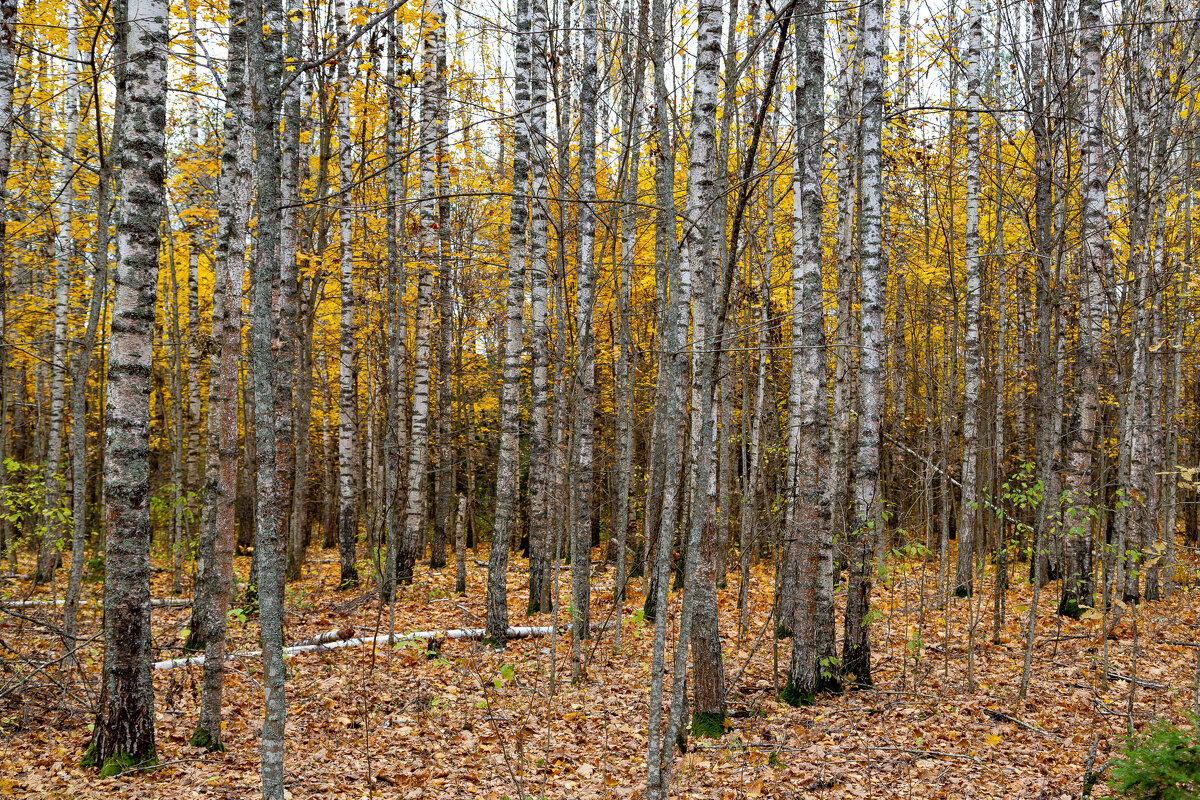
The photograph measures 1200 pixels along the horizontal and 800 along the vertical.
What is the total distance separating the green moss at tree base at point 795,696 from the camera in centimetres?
663

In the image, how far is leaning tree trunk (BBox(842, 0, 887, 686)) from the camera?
6.51 m

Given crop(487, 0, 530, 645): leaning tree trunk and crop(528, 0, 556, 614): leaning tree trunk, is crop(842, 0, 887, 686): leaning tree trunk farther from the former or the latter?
crop(487, 0, 530, 645): leaning tree trunk

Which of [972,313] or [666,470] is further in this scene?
[972,313]

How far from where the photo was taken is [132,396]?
4746 mm

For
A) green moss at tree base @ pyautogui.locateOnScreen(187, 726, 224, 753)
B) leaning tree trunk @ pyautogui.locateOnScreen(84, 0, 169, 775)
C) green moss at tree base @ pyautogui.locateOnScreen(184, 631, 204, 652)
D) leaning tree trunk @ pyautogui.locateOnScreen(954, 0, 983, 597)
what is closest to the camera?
leaning tree trunk @ pyautogui.locateOnScreen(84, 0, 169, 775)

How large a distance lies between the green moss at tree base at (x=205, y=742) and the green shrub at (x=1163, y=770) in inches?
221

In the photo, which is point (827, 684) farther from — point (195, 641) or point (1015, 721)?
point (195, 641)

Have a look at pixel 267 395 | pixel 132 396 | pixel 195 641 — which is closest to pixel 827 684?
pixel 267 395

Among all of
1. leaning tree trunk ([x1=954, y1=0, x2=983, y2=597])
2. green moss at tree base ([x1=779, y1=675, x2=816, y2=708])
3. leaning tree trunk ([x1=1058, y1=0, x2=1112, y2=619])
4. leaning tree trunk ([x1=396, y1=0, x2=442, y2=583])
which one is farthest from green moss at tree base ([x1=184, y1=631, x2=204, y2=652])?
leaning tree trunk ([x1=954, y1=0, x2=983, y2=597])

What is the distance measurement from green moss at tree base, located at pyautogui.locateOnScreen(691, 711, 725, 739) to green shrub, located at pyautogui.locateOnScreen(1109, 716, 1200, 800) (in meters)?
2.83

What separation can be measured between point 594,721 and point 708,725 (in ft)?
3.74

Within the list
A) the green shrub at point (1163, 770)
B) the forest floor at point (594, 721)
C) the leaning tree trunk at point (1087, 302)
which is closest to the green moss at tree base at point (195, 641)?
the forest floor at point (594, 721)

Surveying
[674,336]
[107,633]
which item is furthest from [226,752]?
[674,336]

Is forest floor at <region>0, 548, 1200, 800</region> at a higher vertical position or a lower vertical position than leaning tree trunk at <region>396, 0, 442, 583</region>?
lower
